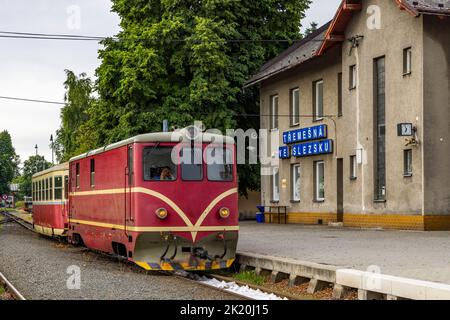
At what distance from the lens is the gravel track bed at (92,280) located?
11953 millimetres

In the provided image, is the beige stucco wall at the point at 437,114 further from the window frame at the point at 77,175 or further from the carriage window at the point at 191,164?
the carriage window at the point at 191,164

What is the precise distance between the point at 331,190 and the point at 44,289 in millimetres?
18646

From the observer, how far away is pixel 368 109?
26.8m

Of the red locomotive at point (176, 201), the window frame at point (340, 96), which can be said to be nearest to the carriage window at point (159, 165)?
the red locomotive at point (176, 201)

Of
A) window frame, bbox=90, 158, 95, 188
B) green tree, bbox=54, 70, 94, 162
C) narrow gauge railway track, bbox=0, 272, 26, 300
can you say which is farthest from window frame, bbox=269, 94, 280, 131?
green tree, bbox=54, 70, 94, 162

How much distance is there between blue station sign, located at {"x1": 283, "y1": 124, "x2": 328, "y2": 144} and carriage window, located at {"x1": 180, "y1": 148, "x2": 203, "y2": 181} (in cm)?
1527

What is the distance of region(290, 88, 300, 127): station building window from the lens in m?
33.2

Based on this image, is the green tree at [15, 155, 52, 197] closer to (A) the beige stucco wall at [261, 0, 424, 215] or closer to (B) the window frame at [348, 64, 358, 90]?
(A) the beige stucco wall at [261, 0, 424, 215]

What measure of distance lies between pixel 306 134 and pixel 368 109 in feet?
17.2

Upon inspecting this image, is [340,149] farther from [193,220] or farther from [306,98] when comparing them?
A: [193,220]

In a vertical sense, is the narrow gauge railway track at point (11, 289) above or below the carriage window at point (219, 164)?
below

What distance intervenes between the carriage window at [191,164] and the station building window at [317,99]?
16.3m
